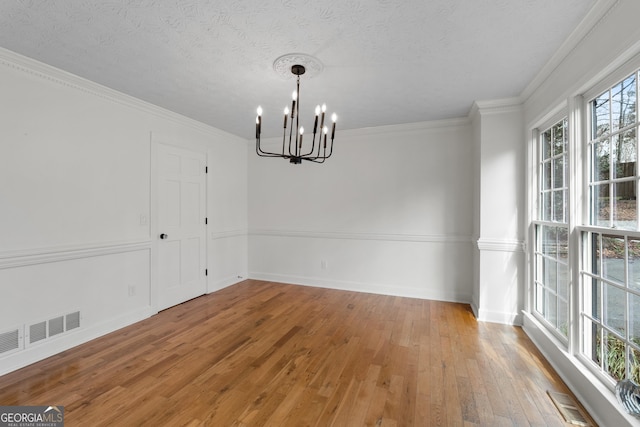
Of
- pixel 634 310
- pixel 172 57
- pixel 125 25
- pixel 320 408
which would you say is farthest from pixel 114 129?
pixel 634 310

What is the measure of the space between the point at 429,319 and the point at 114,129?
4155mm

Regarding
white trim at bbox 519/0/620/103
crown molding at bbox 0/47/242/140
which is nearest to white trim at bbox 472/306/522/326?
white trim at bbox 519/0/620/103

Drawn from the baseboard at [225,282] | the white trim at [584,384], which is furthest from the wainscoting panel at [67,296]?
the white trim at [584,384]

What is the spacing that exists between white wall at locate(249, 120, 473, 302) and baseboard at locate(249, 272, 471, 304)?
1 cm

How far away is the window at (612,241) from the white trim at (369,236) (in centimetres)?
189

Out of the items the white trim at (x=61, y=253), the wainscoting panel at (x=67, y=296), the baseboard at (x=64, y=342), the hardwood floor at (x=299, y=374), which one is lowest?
the hardwood floor at (x=299, y=374)

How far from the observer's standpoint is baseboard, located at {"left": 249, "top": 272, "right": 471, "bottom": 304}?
13.2 feet

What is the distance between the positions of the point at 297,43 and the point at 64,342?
3.34 metres

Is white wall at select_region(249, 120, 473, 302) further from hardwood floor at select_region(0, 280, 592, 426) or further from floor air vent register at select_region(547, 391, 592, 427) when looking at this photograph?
floor air vent register at select_region(547, 391, 592, 427)

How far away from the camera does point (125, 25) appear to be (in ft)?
6.26

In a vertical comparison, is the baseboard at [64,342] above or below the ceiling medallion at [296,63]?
below

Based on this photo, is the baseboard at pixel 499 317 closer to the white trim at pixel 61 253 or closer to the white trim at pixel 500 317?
the white trim at pixel 500 317

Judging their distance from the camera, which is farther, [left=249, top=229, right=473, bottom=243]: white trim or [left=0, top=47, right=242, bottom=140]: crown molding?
[left=249, top=229, right=473, bottom=243]: white trim

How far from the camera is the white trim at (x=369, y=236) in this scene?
4.03m
